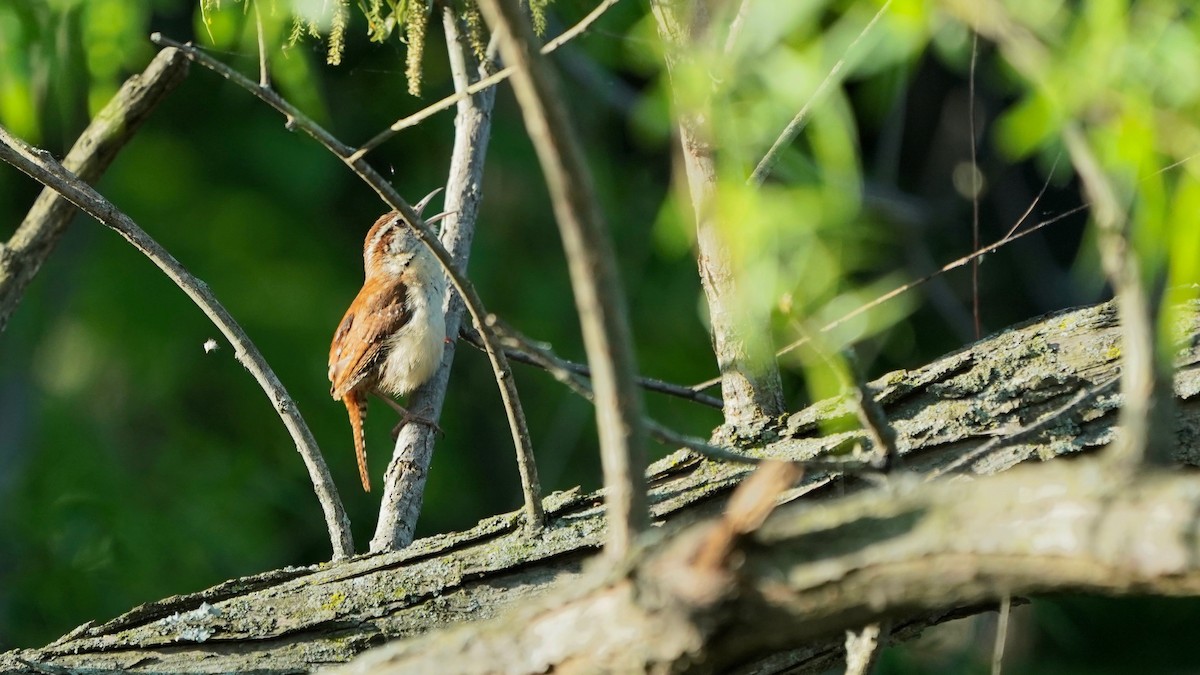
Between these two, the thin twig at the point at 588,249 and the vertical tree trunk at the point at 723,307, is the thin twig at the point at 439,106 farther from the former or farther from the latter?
the thin twig at the point at 588,249

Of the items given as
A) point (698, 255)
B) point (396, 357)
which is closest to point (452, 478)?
point (396, 357)

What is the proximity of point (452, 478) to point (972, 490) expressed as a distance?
7.93m

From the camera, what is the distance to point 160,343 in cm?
870

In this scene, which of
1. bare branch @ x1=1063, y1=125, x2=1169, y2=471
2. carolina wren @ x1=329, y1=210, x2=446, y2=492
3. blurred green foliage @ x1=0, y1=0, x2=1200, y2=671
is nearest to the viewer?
bare branch @ x1=1063, y1=125, x2=1169, y2=471

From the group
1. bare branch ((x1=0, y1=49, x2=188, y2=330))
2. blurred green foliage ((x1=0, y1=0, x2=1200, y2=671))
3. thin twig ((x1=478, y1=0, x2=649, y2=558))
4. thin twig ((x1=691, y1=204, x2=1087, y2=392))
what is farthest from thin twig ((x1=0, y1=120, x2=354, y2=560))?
blurred green foliage ((x1=0, y1=0, x2=1200, y2=671))

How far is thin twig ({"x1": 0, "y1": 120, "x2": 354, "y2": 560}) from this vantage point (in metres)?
3.04

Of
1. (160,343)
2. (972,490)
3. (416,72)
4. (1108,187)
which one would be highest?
(160,343)

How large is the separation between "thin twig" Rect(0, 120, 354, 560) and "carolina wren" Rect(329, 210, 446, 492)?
1.72 metres

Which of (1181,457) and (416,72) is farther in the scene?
(416,72)

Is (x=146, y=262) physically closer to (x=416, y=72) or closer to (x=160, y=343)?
(x=160, y=343)

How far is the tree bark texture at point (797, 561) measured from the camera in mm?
1441

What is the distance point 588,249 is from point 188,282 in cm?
204

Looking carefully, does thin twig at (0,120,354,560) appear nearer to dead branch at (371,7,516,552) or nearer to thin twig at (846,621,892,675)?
dead branch at (371,7,516,552)

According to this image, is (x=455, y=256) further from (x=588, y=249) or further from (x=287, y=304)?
(x=287, y=304)
